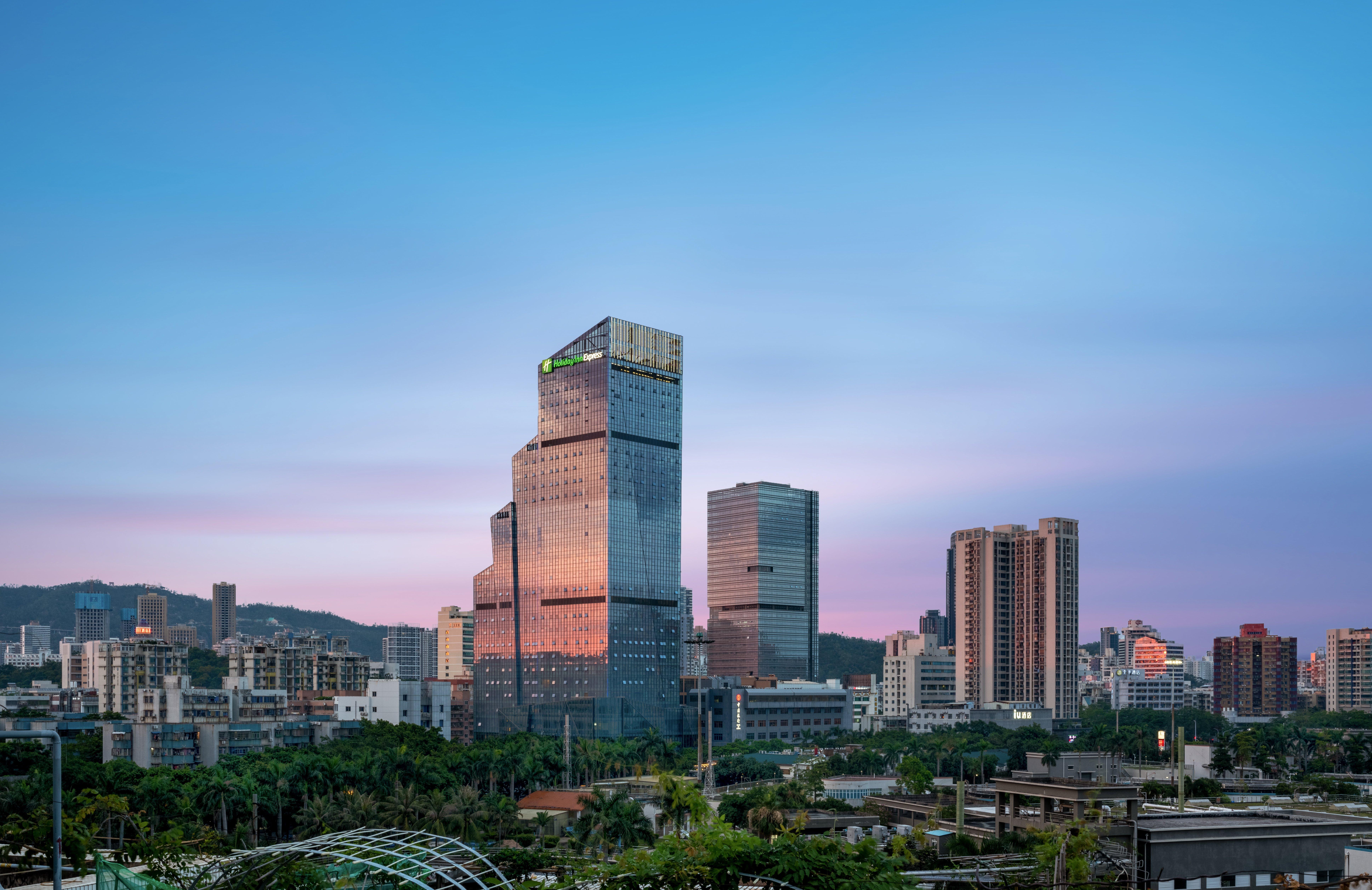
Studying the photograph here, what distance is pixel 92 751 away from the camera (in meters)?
110

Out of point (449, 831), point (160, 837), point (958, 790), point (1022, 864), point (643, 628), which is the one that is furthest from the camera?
point (643, 628)

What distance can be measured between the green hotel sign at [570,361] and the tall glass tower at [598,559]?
9.3 inches

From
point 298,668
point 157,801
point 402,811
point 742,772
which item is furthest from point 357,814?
point 298,668

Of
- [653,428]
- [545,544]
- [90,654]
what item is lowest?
[90,654]

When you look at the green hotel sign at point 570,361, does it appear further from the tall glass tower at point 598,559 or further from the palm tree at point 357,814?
the palm tree at point 357,814

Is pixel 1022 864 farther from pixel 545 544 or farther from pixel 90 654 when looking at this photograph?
pixel 90 654

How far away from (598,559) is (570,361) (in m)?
30.8

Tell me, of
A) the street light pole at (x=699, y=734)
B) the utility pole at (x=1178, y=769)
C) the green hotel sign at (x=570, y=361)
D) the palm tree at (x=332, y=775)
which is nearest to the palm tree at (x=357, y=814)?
the palm tree at (x=332, y=775)

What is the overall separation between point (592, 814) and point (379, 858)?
2930 centimetres

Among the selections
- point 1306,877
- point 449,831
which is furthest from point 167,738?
point 1306,877

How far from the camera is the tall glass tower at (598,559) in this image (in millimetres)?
186250

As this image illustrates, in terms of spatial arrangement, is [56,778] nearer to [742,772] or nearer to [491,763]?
[491,763]

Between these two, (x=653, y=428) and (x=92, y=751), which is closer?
(x=92, y=751)

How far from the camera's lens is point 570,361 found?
646ft
